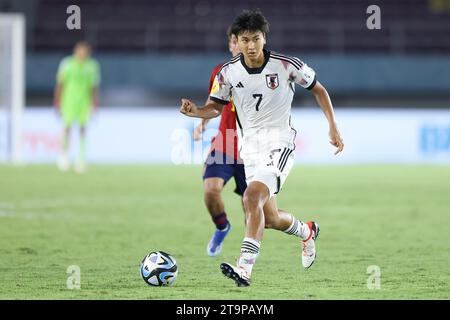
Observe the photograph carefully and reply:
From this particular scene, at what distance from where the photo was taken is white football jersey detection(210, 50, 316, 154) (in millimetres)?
7352

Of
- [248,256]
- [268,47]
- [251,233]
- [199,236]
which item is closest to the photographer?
[248,256]

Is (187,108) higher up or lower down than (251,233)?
higher up

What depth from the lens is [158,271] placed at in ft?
22.9

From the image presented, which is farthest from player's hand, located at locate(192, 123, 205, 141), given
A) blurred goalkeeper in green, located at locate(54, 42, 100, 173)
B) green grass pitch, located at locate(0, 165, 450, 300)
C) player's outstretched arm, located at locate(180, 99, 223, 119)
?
blurred goalkeeper in green, located at locate(54, 42, 100, 173)

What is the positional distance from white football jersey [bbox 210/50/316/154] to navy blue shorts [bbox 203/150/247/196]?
1505 mm

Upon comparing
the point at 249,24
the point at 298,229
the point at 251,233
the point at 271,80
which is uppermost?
the point at 249,24

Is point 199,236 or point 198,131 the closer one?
point 198,131

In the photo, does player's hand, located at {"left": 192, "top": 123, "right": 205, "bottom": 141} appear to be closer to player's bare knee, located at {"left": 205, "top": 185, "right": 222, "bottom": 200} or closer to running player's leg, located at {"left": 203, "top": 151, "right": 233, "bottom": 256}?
running player's leg, located at {"left": 203, "top": 151, "right": 233, "bottom": 256}

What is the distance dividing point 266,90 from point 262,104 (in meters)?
0.11

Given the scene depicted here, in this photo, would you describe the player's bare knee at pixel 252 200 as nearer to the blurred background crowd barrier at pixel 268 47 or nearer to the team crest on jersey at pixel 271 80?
the team crest on jersey at pixel 271 80

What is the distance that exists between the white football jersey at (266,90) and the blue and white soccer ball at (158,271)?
1107mm

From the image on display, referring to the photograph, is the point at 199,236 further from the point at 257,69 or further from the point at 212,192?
the point at 257,69

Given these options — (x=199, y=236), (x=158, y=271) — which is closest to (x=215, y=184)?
(x=199, y=236)
